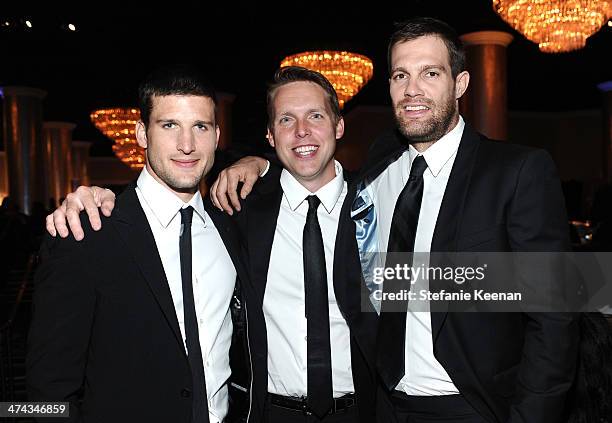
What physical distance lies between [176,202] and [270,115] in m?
0.68

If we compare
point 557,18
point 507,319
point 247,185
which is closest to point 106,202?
point 247,185

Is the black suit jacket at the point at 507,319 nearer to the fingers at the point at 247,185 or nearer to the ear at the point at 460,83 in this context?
the ear at the point at 460,83

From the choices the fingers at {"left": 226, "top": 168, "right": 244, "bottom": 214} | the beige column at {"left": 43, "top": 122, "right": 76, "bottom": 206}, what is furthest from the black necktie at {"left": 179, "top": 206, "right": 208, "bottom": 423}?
the beige column at {"left": 43, "top": 122, "right": 76, "bottom": 206}

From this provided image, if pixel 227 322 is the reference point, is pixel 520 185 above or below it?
above

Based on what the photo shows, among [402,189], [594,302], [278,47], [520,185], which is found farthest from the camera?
[278,47]

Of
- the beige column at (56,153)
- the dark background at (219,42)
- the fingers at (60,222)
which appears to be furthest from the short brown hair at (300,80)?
the beige column at (56,153)

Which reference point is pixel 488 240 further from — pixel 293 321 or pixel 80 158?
pixel 80 158

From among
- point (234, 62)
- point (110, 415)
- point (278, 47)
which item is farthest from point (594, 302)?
point (234, 62)

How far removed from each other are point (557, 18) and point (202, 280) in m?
4.75

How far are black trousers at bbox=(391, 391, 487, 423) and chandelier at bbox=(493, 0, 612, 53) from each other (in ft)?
14.3

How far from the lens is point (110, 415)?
5.07ft

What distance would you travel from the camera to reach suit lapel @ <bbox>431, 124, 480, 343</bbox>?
1.59 metres

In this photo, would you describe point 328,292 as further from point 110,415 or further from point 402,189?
point 110,415

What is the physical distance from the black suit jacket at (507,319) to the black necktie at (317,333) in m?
0.43
